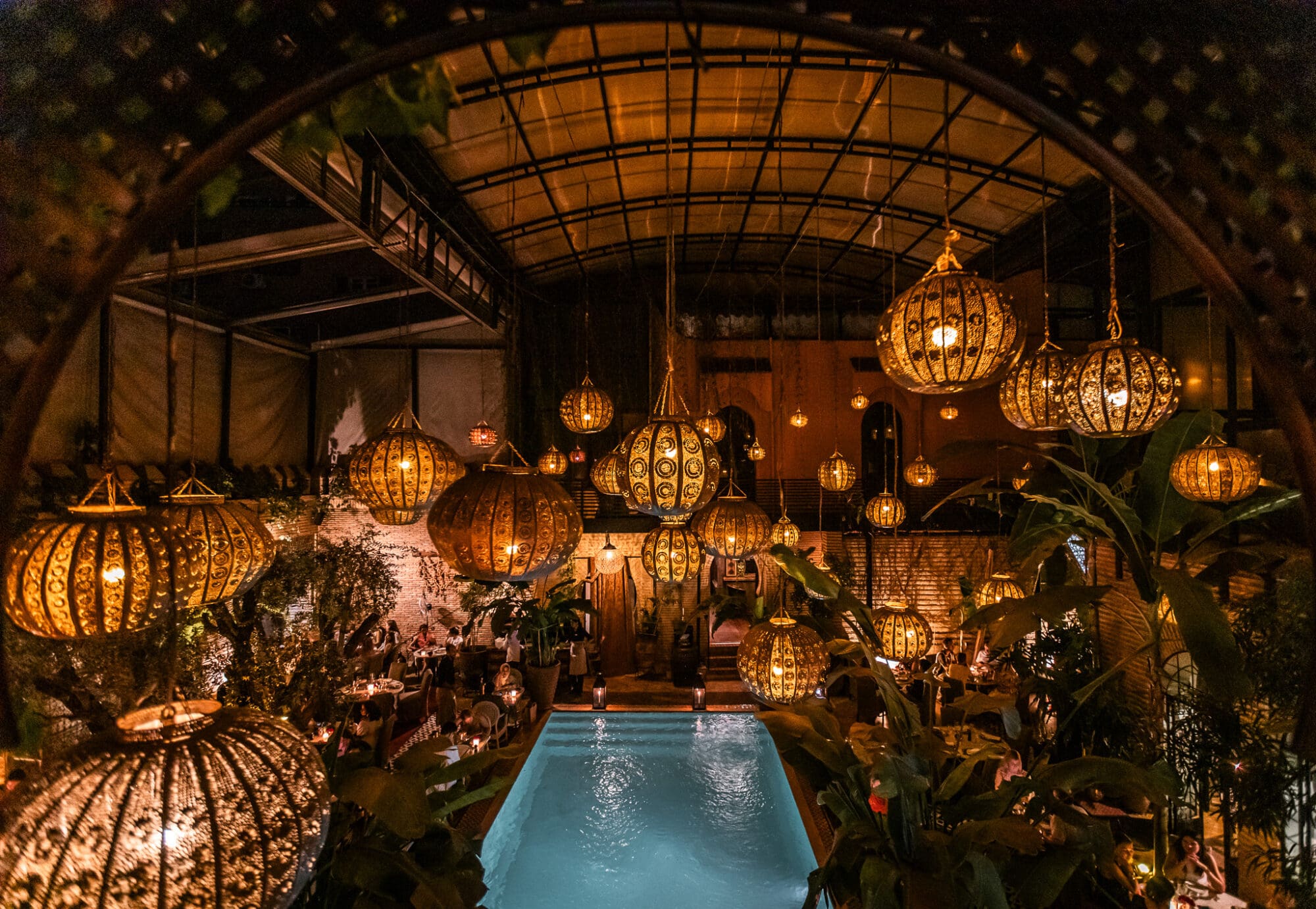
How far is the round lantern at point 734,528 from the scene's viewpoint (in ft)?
15.0

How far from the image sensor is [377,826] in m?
3.40

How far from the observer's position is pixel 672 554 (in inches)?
191

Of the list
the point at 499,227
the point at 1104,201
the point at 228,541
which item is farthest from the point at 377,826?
the point at 1104,201

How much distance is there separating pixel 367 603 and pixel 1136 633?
356 inches

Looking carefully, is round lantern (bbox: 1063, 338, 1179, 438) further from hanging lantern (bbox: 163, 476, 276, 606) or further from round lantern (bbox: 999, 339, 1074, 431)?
hanging lantern (bbox: 163, 476, 276, 606)

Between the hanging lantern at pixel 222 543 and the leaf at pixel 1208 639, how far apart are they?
4265 millimetres

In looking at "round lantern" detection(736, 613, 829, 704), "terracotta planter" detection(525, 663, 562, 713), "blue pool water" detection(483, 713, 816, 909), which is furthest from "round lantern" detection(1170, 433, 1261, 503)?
"terracotta planter" detection(525, 663, 562, 713)

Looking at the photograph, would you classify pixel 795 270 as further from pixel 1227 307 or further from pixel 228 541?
pixel 1227 307

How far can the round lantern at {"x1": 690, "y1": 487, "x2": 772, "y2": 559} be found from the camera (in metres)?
4.57

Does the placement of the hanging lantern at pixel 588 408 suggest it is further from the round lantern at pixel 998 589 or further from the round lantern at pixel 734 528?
the round lantern at pixel 998 589

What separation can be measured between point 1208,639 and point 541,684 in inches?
308

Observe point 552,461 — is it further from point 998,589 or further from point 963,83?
point 963,83

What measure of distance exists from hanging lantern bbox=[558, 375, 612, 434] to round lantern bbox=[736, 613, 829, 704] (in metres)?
2.79

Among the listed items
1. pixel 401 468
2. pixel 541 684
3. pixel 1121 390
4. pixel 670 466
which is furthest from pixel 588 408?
pixel 541 684
